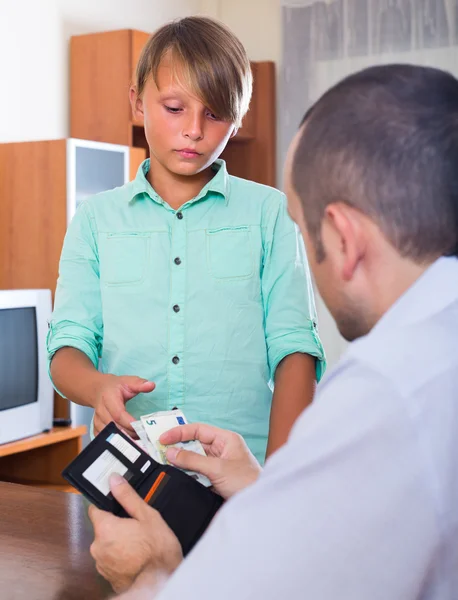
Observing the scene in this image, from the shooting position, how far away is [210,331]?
150 cm

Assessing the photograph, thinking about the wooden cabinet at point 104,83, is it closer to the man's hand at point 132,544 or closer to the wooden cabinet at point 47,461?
the wooden cabinet at point 47,461

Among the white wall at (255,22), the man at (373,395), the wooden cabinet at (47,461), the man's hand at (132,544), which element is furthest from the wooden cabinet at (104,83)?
the man at (373,395)

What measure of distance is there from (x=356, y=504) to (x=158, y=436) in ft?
1.78

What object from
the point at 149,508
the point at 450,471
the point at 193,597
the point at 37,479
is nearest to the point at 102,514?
the point at 149,508

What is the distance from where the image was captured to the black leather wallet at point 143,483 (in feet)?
3.25

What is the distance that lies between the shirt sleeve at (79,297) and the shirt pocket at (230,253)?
0.22 metres

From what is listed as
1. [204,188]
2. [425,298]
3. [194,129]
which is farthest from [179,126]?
[425,298]

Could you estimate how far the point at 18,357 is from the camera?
3.08m

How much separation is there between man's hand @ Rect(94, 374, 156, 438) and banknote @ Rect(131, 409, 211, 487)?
7 cm

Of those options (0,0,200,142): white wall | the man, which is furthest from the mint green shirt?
(0,0,200,142): white wall

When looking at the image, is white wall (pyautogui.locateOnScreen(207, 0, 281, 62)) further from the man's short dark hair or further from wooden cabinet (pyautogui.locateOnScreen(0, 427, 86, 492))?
the man's short dark hair

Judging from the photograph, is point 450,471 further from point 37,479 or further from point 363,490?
point 37,479

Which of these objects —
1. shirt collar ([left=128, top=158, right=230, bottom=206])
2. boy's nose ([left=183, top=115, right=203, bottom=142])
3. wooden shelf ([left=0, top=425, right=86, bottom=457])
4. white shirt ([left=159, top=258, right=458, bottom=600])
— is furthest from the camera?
Answer: wooden shelf ([left=0, top=425, right=86, bottom=457])

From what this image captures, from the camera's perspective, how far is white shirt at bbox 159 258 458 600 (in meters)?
0.63
